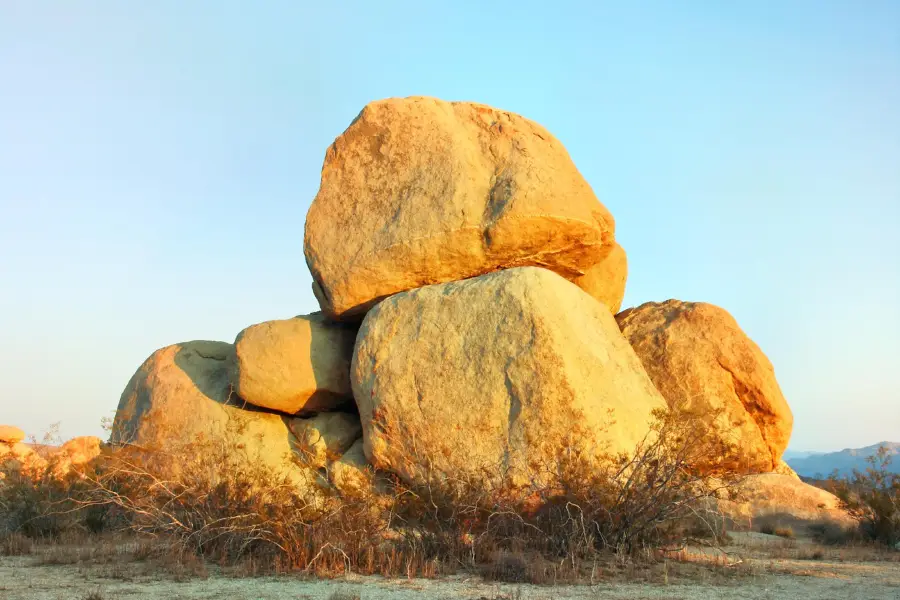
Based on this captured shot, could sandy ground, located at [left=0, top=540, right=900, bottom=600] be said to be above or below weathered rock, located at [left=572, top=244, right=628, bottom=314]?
below

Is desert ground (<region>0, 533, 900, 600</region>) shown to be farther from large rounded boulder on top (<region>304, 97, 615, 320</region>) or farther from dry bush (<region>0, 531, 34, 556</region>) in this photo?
large rounded boulder on top (<region>304, 97, 615, 320</region>)

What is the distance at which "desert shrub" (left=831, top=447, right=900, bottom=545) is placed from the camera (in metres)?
9.91

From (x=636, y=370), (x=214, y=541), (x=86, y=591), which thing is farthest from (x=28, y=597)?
(x=636, y=370)

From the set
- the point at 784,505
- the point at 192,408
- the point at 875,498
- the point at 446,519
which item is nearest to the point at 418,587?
the point at 446,519

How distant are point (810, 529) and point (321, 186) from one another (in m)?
9.00

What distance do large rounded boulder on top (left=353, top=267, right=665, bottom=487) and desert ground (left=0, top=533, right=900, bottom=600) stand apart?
2468 mm

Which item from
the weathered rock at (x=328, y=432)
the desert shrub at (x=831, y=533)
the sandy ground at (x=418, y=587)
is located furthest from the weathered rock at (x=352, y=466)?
the desert shrub at (x=831, y=533)

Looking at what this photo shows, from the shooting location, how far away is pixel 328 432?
12766mm

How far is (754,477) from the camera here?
12.0 metres

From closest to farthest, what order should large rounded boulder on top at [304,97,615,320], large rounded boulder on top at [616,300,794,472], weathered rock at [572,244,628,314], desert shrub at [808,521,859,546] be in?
1. desert shrub at [808,521,859,546]
2. large rounded boulder on top at [304,97,615,320]
3. large rounded boulder on top at [616,300,794,472]
4. weathered rock at [572,244,628,314]

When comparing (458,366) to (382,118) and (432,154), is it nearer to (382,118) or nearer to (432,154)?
(432,154)

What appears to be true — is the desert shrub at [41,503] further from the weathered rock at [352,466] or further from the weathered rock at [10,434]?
the weathered rock at [10,434]

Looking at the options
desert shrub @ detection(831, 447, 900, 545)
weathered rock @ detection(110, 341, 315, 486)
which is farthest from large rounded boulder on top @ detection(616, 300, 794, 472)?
weathered rock @ detection(110, 341, 315, 486)

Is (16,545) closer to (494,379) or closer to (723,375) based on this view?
(494,379)
